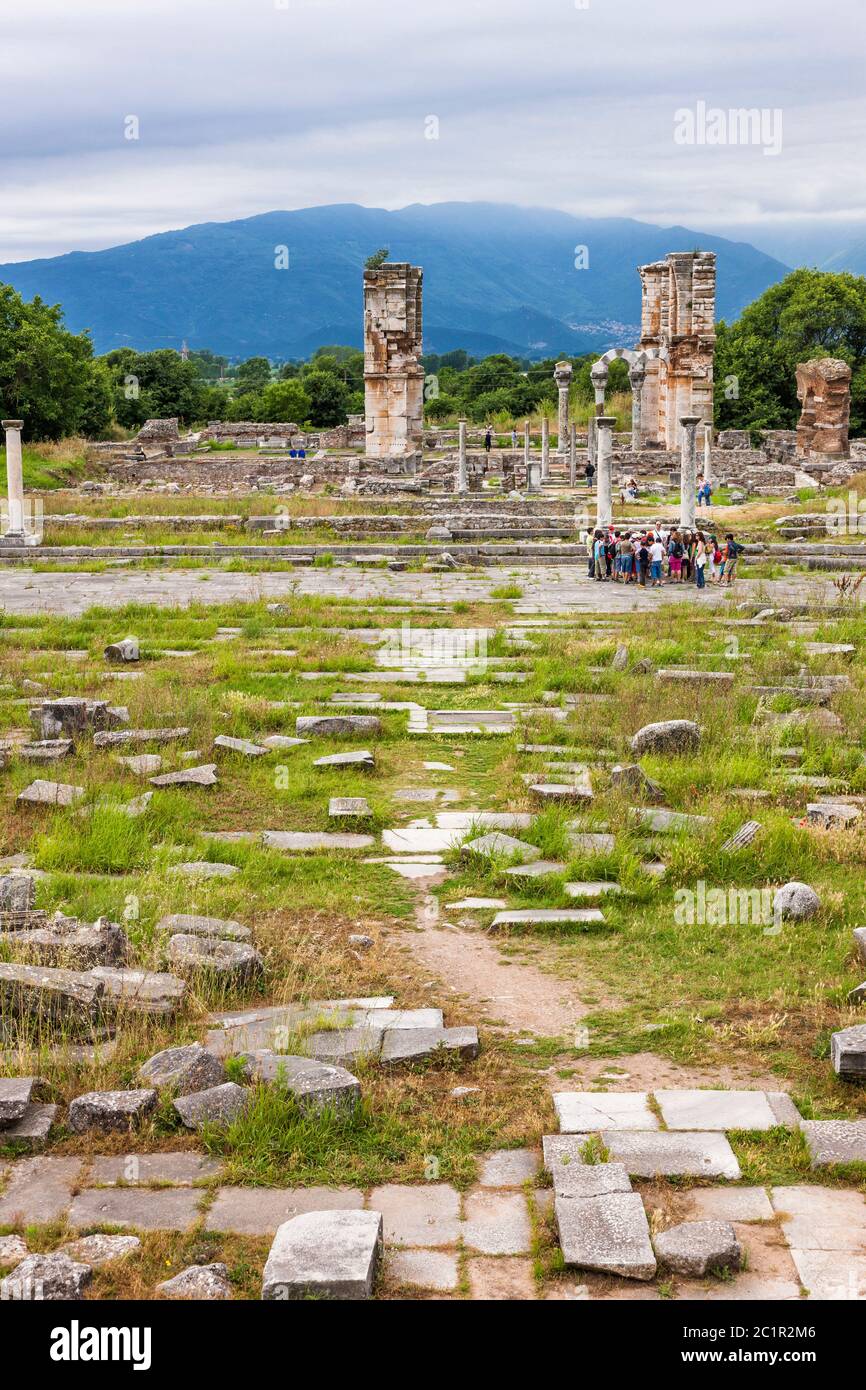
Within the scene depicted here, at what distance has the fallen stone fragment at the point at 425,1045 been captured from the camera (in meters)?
6.52

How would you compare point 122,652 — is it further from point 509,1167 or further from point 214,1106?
point 509,1167

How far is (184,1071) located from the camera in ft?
20.1

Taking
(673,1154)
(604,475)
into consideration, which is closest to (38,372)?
(604,475)

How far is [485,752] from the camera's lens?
1215 cm

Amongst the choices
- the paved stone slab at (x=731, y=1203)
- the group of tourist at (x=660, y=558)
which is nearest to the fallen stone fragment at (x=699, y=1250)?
the paved stone slab at (x=731, y=1203)

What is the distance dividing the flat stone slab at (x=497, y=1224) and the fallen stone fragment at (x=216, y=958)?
2.18 meters

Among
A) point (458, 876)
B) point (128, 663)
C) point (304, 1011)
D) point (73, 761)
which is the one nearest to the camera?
point (304, 1011)

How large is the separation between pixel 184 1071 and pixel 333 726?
653cm

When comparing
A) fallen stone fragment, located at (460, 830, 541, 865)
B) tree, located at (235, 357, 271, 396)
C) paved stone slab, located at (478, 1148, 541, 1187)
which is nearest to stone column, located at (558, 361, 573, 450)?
fallen stone fragment, located at (460, 830, 541, 865)

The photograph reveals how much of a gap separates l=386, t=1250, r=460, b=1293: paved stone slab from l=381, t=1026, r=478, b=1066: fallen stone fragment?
1456 millimetres

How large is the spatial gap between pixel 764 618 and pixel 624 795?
8637mm

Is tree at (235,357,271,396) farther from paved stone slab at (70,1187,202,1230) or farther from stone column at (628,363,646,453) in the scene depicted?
paved stone slab at (70,1187,202,1230)
